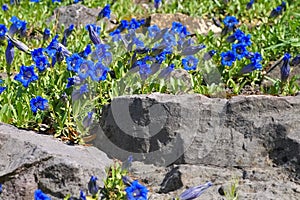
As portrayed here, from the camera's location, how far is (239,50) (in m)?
5.40

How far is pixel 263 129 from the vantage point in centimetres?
397

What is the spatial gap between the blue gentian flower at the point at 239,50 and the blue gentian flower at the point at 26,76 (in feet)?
6.01

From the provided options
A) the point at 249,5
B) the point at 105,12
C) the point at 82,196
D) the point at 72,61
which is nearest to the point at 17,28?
the point at 105,12

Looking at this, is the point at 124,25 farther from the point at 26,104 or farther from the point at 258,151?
the point at 258,151

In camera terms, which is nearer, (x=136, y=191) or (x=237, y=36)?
(x=136, y=191)

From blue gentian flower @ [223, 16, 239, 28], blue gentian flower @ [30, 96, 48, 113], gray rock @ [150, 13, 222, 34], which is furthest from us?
gray rock @ [150, 13, 222, 34]

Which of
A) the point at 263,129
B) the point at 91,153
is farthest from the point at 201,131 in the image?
the point at 91,153

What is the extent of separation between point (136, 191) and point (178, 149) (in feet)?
2.52

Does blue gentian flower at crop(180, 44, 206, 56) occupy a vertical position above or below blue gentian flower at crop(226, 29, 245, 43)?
below

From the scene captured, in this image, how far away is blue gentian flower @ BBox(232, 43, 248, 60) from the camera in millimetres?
5324

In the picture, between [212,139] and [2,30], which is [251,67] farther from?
[2,30]

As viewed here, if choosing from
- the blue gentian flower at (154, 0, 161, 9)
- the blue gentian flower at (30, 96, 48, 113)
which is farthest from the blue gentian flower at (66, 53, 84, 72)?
the blue gentian flower at (154, 0, 161, 9)

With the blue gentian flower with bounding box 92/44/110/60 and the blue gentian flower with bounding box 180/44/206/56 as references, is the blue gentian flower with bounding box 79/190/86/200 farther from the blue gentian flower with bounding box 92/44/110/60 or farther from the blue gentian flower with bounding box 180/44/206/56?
the blue gentian flower with bounding box 180/44/206/56

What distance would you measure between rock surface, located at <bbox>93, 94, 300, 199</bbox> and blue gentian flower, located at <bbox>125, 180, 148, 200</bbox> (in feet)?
1.51
